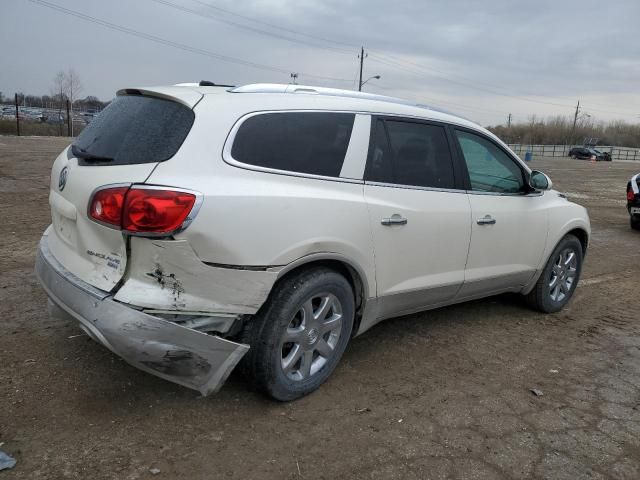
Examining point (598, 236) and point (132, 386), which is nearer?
point (132, 386)

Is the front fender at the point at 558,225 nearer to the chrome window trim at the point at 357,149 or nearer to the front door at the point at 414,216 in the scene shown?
the front door at the point at 414,216

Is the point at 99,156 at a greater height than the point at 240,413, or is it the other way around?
the point at 99,156

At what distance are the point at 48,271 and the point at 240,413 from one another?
1.37 metres

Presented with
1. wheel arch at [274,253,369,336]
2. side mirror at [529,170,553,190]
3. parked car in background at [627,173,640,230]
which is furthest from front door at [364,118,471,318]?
parked car in background at [627,173,640,230]

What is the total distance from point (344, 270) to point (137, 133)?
4.66ft

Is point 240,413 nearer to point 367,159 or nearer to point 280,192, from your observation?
point 280,192

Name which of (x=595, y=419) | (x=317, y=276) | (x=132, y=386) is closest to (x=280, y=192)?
(x=317, y=276)

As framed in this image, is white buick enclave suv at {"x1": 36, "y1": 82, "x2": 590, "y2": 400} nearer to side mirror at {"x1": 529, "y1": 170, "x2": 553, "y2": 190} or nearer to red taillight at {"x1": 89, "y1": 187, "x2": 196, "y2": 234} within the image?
red taillight at {"x1": 89, "y1": 187, "x2": 196, "y2": 234}

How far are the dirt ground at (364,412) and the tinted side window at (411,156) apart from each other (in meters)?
1.28

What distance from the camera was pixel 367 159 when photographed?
3486mm

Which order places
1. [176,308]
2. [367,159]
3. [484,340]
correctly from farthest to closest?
[484,340] < [367,159] < [176,308]

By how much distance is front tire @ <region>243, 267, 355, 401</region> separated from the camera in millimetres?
2975

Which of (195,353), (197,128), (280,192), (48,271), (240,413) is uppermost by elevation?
(197,128)

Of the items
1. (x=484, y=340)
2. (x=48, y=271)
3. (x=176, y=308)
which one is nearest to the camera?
(x=176, y=308)
